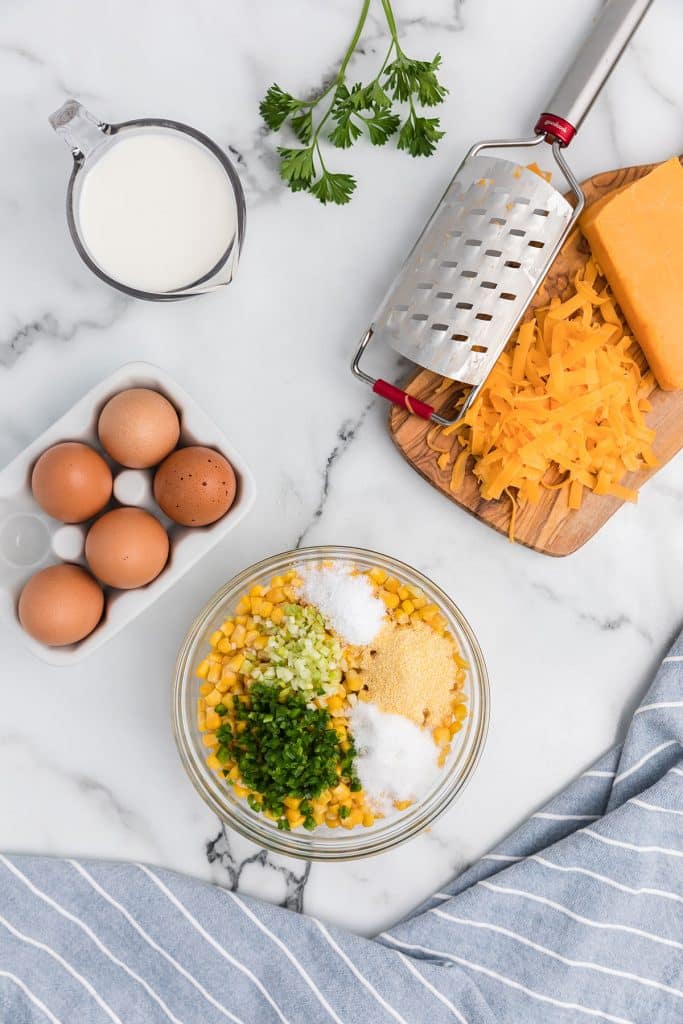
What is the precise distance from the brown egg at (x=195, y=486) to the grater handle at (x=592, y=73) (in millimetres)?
796

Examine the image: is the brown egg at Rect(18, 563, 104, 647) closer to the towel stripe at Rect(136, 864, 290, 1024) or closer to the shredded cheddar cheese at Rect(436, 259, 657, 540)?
the towel stripe at Rect(136, 864, 290, 1024)

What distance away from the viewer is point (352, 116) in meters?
1.52

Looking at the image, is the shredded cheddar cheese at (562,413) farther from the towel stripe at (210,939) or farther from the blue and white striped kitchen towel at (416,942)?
the towel stripe at (210,939)

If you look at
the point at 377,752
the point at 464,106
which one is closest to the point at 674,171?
the point at 464,106

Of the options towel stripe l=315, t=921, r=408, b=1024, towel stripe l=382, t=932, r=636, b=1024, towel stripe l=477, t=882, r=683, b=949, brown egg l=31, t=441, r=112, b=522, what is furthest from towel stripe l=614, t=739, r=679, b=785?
brown egg l=31, t=441, r=112, b=522

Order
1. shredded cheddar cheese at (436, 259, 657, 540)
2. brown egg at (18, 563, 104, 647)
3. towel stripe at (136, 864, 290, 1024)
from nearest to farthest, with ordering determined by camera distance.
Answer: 1. brown egg at (18, 563, 104, 647)
2. shredded cheddar cheese at (436, 259, 657, 540)
3. towel stripe at (136, 864, 290, 1024)

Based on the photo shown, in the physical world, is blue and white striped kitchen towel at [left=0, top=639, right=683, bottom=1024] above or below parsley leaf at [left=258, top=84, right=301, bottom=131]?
below

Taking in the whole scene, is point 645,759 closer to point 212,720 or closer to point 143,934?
point 212,720

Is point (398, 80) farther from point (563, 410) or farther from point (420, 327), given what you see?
point (563, 410)

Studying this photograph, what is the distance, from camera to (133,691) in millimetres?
1532

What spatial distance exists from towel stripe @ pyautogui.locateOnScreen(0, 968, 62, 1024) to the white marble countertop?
21 cm

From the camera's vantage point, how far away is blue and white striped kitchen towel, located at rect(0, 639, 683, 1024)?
4.92 ft

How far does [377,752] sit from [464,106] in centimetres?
115

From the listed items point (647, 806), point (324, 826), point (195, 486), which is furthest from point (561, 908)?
point (195, 486)
